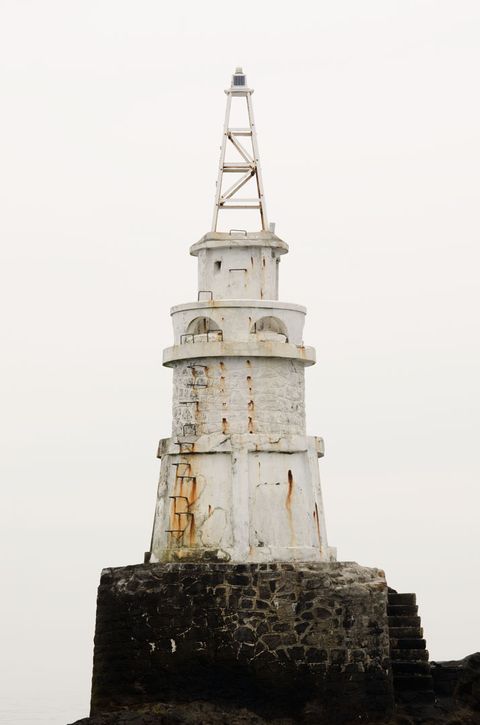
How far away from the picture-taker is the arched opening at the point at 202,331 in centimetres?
3916

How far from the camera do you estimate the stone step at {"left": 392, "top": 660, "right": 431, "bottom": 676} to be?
39438mm

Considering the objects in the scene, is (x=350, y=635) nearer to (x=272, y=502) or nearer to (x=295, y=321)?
(x=272, y=502)

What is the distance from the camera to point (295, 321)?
39.8m

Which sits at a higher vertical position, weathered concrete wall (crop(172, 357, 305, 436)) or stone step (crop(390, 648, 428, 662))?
weathered concrete wall (crop(172, 357, 305, 436))

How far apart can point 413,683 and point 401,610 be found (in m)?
1.41

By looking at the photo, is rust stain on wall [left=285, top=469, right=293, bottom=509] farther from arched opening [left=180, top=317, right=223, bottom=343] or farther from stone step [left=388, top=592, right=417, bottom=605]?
stone step [left=388, top=592, right=417, bottom=605]

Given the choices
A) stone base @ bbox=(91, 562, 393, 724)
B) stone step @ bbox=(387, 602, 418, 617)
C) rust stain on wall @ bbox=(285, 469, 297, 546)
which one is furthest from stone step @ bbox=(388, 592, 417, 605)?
rust stain on wall @ bbox=(285, 469, 297, 546)

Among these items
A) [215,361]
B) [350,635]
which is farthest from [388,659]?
[215,361]

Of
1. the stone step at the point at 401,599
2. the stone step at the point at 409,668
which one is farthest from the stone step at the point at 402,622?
the stone step at the point at 409,668

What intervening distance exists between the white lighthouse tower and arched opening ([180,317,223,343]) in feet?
0.06

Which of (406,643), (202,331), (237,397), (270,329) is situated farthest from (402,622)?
(202,331)

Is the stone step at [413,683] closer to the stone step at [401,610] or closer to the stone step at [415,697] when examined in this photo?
the stone step at [415,697]

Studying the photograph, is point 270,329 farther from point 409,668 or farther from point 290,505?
point 409,668

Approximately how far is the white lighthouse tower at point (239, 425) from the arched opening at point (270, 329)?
0.02 m
